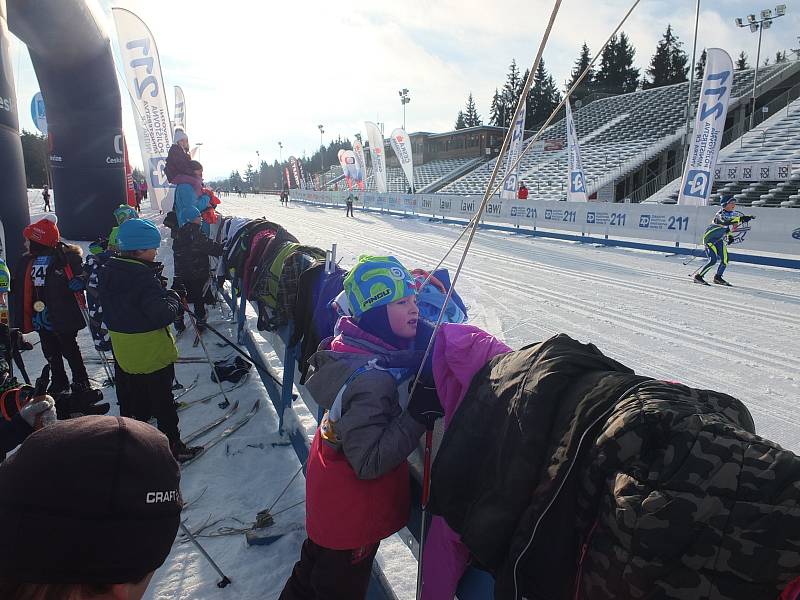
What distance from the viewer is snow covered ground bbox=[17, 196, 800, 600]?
286 cm

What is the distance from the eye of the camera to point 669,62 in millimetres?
57531

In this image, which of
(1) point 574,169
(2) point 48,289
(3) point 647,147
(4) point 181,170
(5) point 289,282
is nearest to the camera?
(5) point 289,282

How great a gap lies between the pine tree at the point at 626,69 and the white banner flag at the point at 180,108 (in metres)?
56.6

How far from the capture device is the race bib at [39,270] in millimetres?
4285

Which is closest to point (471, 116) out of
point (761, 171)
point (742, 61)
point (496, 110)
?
point (496, 110)

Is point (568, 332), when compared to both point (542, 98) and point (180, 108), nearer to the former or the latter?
point (180, 108)

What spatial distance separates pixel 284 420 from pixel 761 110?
3962 cm

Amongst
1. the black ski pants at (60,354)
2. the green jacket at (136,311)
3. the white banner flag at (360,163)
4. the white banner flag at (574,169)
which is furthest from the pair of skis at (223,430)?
the white banner flag at (360,163)

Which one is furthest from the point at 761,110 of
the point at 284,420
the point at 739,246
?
the point at 284,420

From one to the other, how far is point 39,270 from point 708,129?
17.3m

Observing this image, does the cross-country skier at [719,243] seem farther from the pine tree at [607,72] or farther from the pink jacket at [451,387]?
the pine tree at [607,72]

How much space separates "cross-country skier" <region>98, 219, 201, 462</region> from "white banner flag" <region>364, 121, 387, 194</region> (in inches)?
1197

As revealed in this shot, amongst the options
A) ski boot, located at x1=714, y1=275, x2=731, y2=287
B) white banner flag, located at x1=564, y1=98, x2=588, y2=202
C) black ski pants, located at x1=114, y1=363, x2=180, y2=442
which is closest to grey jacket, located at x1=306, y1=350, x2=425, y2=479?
black ski pants, located at x1=114, y1=363, x2=180, y2=442

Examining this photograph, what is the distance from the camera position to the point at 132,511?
926 millimetres
